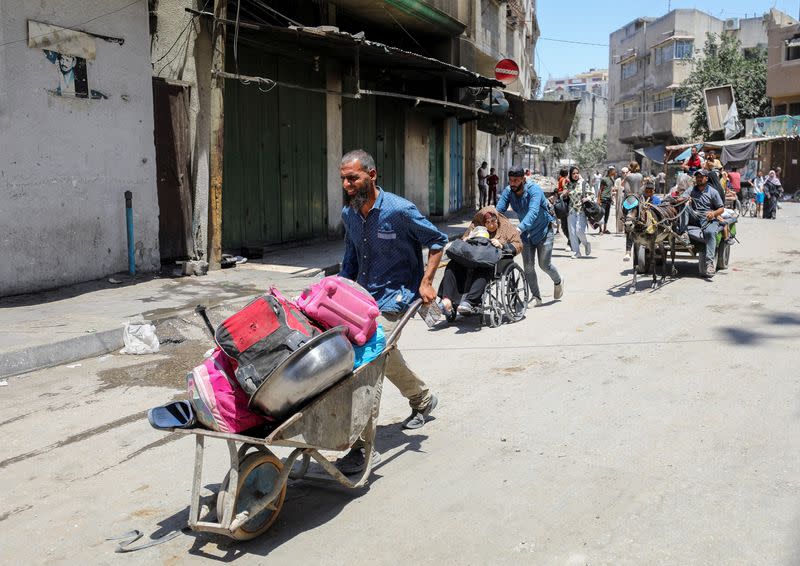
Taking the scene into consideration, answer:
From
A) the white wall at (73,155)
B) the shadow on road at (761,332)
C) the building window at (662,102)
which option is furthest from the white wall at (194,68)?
the building window at (662,102)

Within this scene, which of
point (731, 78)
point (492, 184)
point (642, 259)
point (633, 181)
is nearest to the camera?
point (642, 259)

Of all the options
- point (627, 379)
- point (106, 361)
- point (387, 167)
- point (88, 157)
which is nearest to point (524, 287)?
point (627, 379)

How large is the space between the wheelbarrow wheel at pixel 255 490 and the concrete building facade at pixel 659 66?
5113 centimetres

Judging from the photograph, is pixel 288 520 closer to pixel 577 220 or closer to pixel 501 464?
pixel 501 464

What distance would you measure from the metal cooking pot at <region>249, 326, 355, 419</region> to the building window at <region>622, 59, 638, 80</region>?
6308 cm

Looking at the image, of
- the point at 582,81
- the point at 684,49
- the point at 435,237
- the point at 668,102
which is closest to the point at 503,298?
the point at 435,237

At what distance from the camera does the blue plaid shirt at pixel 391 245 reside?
471 cm

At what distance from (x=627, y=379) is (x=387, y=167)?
13889 millimetres

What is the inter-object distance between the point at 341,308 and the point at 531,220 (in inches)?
233

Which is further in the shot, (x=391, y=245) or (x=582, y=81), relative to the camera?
(x=582, y=81)

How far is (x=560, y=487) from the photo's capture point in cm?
403

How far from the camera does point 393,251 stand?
15.6ft

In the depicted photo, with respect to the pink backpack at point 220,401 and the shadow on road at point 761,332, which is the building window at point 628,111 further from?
the pink backpack at point 220,401

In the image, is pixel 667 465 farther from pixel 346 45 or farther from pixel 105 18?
pixel 346 45
